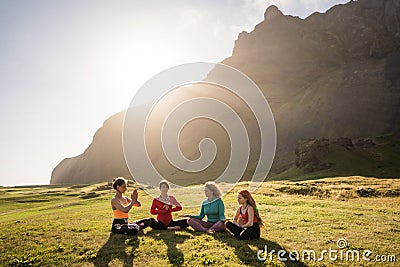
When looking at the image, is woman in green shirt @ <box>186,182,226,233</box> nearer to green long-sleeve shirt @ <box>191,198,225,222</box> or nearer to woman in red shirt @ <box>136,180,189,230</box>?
green long-sleeve shirt @ <box>191,198,225,222</box>

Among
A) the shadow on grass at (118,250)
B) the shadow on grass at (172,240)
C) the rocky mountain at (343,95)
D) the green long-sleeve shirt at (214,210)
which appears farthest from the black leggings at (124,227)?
the rocky mountain at (343,95)

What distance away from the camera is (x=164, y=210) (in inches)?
609

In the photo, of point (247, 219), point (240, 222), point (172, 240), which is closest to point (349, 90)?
point (240, 222)

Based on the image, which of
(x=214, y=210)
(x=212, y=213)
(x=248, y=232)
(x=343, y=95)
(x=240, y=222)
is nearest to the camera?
(x=248, y=232)

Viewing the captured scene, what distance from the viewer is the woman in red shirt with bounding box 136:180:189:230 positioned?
15203mm

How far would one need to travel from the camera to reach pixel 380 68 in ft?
529

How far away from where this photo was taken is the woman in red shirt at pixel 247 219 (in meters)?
13.3

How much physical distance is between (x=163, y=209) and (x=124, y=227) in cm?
224

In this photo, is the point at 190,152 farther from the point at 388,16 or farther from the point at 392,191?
the point at 388,16

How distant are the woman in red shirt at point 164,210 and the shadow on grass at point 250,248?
2513mm

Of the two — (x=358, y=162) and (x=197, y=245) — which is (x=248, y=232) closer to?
(x=197, y=245)

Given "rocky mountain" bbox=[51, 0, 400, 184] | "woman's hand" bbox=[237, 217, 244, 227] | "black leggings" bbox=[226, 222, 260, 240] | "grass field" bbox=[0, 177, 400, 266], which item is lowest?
"grass field" bbox=[0, 177, 400, 266]

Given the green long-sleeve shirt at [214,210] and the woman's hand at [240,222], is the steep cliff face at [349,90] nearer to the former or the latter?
the green long-sleeve shirt at [214,210]

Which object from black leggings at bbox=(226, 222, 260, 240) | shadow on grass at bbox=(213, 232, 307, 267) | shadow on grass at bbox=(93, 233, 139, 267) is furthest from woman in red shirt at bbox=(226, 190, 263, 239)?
shadow on grass at bbox=(93, 233, 139, 267)
